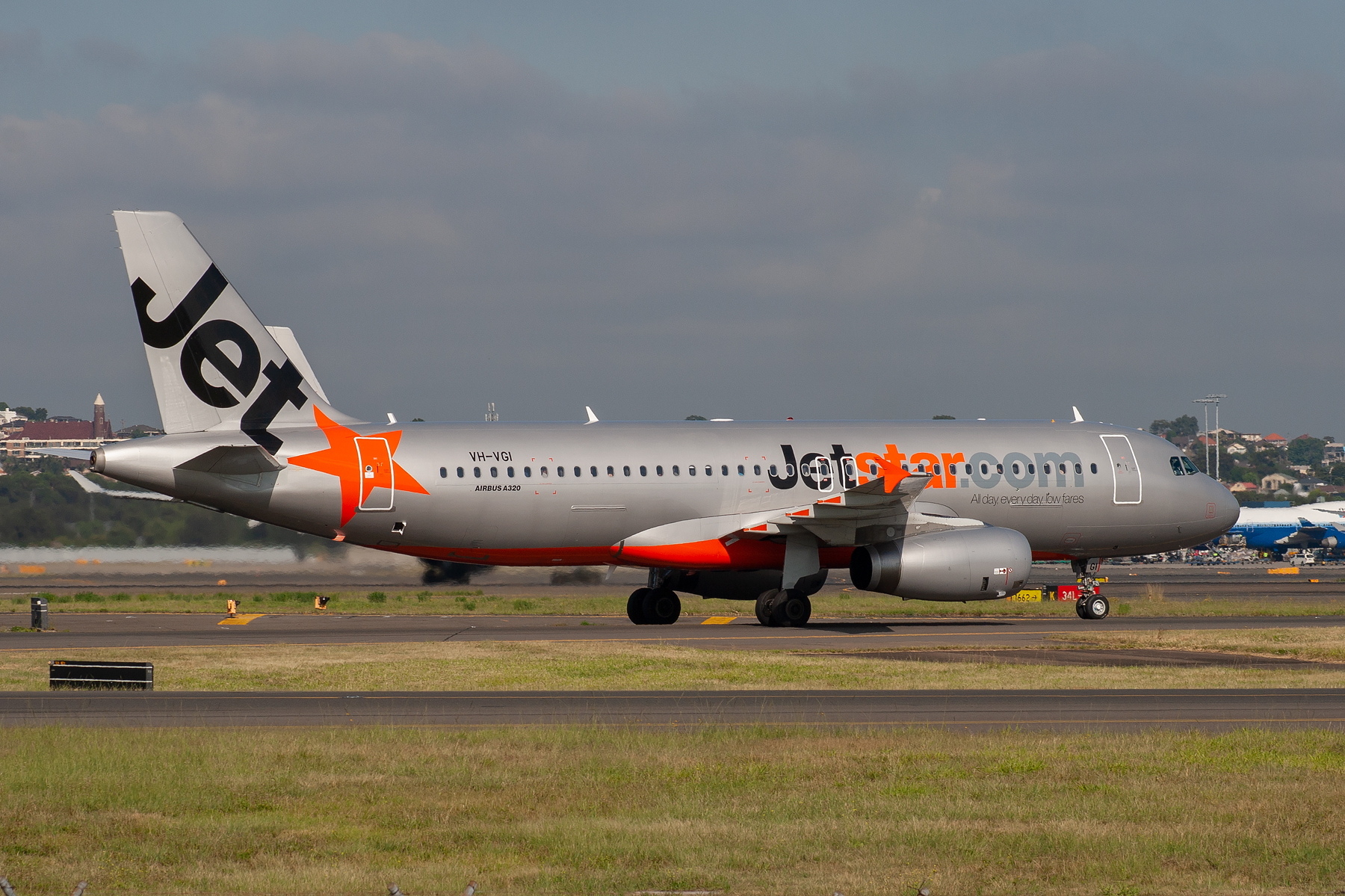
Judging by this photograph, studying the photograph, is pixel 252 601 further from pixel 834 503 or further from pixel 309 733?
pixel 309 733

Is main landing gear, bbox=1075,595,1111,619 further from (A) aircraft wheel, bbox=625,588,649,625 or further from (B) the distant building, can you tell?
(B) the distant building

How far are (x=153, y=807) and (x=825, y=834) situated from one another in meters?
6.50

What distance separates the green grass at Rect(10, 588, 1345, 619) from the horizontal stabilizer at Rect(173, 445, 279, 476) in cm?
1296

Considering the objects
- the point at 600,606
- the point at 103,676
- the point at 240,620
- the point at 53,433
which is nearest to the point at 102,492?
the point at 240,620

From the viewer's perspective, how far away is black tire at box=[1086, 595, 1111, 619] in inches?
1630

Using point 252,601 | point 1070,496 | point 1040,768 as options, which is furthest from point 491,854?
point 252,601

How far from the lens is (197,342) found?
35.1 metres

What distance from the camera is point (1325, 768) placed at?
16.3 metres

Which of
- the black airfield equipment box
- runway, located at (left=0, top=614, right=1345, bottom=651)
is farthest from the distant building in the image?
the black airfield equipment box

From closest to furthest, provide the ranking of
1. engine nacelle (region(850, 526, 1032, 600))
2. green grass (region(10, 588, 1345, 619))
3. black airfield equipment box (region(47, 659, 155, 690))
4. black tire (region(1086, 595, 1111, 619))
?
1. black airfield equipment box (region(47, 659, 155, 690))
2. engine nacelle (region(850, 526, 1032, 600))
3. black tire (region(1086, 595, 1111, 619))
4. green grass (region(10, 588, 1345, 619))

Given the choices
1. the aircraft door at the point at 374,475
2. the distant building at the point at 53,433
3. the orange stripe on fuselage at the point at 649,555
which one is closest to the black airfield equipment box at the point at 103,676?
the aircraft door at the point at 374,475

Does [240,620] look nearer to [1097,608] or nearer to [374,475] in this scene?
[374,475]

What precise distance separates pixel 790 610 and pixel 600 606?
42.8 ft

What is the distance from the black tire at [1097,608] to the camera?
41.4 meters
